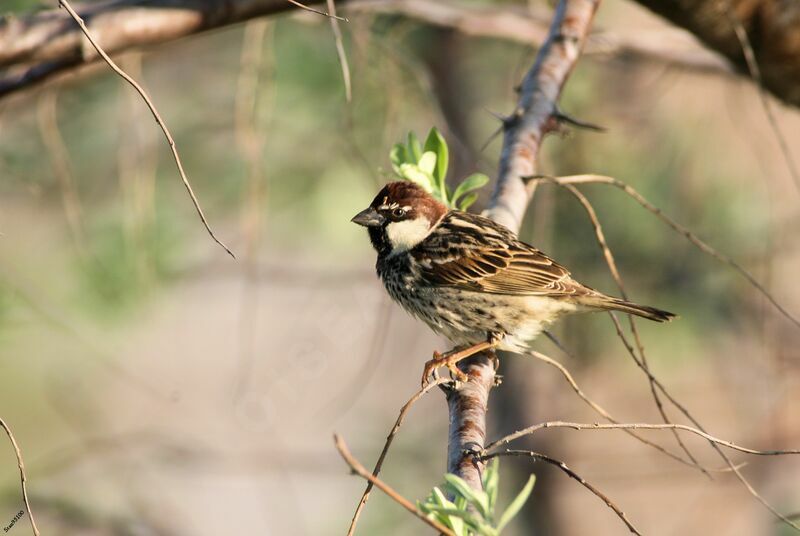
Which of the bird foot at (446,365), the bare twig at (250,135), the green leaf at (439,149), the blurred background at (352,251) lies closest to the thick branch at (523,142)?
the bird foot at (446,365)

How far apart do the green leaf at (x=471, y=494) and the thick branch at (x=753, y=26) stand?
2.18 metres

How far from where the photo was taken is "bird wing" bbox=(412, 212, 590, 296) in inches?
119

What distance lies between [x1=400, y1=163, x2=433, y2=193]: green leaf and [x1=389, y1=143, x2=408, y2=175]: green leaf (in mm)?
18

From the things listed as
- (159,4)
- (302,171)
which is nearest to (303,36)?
(302,171)

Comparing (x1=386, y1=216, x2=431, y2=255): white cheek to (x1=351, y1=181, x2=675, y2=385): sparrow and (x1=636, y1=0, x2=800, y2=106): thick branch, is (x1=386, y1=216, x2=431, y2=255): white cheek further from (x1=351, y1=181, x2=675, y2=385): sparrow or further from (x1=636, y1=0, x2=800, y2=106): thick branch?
(x1=636, y1=0, x2=800, y2=106): thick branch

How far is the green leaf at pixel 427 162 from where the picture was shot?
248 cm

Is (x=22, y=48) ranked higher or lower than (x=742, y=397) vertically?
higher

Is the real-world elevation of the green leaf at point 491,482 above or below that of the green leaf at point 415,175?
below

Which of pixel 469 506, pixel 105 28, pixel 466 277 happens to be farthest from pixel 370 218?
pixel 469 506

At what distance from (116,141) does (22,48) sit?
6.14 ft

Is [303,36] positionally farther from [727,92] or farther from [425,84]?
[727,92]

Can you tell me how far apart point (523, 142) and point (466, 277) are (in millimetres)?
590

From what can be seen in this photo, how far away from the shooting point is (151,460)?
3.91 meters

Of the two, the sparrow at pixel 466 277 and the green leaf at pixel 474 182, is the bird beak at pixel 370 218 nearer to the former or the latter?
the sparrow at pixel 466 277
